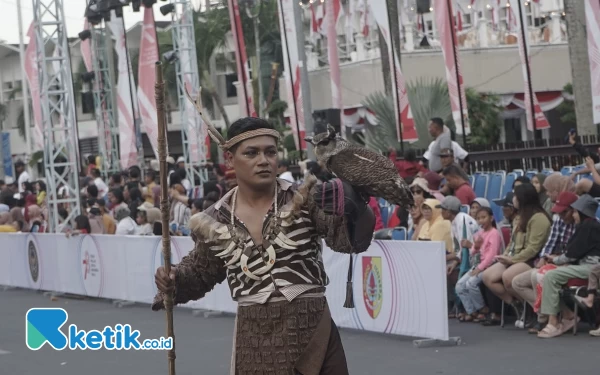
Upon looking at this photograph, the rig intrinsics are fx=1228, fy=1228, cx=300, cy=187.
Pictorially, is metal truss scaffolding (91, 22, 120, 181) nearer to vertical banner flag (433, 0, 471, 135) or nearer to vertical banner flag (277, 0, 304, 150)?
vertical banner flag (277, 0, 304, 150)

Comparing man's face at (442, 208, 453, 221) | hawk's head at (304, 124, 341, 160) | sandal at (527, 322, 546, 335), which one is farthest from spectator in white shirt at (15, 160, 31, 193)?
hawk's head at (304, 124, 341, 160)

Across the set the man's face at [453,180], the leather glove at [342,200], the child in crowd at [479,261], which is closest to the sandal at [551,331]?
the child in crowd at [479,261]

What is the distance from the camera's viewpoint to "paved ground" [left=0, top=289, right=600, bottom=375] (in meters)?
10.6

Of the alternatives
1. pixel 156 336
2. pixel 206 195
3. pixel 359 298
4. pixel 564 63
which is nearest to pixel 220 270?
pixel 359 298

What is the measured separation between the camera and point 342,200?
16.3ft

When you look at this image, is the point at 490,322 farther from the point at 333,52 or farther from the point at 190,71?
the point at 190,71

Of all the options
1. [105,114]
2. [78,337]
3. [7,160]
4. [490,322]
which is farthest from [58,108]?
[7,160]

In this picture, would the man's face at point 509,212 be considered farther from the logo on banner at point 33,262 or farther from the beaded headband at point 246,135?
the logo on banner at point 33,262

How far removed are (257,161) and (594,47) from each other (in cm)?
1239

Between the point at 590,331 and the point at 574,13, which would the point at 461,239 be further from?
the point at 574,13

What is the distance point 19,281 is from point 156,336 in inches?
321

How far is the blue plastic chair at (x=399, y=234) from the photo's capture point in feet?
46.8

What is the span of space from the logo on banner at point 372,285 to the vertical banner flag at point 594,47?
5.32 meters

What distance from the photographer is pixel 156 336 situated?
13.9m
